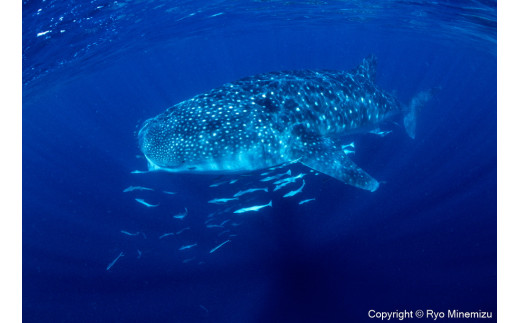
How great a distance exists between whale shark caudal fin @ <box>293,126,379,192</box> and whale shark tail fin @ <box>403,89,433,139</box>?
6.45 metres

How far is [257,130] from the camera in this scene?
613cm

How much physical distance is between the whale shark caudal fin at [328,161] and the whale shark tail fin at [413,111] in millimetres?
6451

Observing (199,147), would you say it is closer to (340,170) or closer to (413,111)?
(340,170)

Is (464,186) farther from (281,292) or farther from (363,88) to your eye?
(281,292)

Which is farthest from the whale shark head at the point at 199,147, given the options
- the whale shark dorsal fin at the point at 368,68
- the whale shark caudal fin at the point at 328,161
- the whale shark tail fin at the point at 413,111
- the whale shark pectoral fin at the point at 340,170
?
the whale shark tail fin at the point at 413,111

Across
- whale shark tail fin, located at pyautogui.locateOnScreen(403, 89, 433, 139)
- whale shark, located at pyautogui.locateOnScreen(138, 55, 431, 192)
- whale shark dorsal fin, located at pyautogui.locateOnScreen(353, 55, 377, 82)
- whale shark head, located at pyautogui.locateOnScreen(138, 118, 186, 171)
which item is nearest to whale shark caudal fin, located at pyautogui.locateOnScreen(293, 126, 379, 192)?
whale shark, located at pyautogui.locateOnScreen(138, 55, 431, 192)

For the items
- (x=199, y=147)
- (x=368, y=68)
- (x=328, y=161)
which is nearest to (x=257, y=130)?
(x=199, y=147)

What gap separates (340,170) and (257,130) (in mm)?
1914

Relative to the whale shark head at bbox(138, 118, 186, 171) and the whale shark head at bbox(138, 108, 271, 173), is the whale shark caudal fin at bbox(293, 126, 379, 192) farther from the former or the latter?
the whale shark head at bbox(138, 118, 186, 171)

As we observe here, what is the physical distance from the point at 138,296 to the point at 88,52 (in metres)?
18.9

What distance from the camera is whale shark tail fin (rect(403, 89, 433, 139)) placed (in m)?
11.7

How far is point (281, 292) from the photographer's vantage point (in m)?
9.04

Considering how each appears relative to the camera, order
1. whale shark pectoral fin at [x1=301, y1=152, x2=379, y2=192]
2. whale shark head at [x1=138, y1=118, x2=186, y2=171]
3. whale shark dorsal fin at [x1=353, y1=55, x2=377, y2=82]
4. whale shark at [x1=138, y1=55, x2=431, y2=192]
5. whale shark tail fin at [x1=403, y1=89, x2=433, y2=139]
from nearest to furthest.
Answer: whale shark head at [x1=138, y1=118, x2=186, y2=171] < whale shark at [x1=138, y1=55, x2=431, y2=192] < whale shark pectoral fin at [x1=301, y1=152, x2=379, y2=192] < whale shark dorsal fin at [x1=353, y1=55, x2=377, y2=82] < whale shark tail fin at [x1=403, y1=89, x2=433, y2=139]
